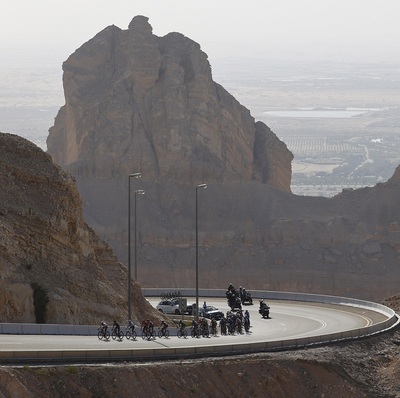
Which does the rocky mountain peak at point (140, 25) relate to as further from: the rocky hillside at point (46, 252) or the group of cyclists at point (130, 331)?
the group of cyclists at point (130, 331)

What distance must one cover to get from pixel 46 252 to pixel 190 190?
71.4 m

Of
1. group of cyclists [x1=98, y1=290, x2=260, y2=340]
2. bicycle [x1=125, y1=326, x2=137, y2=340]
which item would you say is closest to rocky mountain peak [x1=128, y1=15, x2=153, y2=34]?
group of cyclists [x1=98, y1=290, x2=260, y2=340]

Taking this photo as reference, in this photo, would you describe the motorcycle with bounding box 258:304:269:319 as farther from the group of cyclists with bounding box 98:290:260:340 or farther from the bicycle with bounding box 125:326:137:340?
the bicycle with bounding box 125:326:137:340

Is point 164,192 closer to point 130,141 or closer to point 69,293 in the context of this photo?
point 130,141

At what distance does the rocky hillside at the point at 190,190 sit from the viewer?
13462 cm

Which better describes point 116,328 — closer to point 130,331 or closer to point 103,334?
point 103,334

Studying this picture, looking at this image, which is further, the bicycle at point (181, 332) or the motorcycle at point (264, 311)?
the motorcycle at point (264, 311)

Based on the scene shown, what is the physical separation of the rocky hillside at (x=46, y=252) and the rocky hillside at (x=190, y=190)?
6083cm

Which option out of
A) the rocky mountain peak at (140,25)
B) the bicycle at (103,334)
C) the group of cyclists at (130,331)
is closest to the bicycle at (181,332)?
the group of cyclists at (130,331)

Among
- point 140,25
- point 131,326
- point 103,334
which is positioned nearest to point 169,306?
point 131,326

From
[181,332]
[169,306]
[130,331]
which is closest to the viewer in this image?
[130,331]

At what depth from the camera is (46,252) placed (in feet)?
225

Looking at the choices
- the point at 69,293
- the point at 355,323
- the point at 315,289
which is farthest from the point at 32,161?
the point at 315,289

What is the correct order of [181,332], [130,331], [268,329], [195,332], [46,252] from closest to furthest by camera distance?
[130,331] < [46,252] < [181,332] < [195,332] < [268,329]
